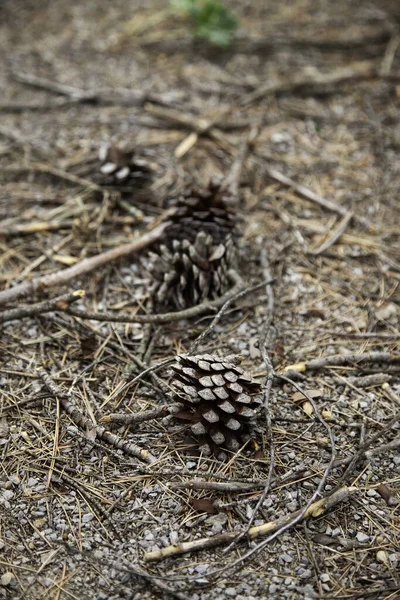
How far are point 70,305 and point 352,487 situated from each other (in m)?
1.18

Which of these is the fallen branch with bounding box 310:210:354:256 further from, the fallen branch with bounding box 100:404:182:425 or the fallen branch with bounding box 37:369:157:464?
the fallen branch with bounding box 37:369:157:464

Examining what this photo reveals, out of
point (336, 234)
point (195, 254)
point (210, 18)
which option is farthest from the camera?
point (210, 18)

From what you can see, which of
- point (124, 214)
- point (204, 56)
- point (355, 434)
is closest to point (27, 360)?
point (124, 214)

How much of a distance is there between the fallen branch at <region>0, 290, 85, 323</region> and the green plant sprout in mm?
2355

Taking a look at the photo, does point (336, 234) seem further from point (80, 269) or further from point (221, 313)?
point (80, 269)

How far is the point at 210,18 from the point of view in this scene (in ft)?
12.3

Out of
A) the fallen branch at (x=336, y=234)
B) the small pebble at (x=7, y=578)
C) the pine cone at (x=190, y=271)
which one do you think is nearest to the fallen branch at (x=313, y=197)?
the fallen branch at (x=336, y=234)

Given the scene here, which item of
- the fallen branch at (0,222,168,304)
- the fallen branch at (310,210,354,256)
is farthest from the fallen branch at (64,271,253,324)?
the fallen branch at (310,210,354,256)

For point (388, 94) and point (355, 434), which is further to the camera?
point (388, 94)

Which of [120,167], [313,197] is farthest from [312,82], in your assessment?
[120,167]

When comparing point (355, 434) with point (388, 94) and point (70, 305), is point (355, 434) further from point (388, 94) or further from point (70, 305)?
point (388, 94)

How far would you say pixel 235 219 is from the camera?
234 cm

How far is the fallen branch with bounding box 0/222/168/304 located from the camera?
211cm

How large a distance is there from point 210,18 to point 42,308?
8.52ft
